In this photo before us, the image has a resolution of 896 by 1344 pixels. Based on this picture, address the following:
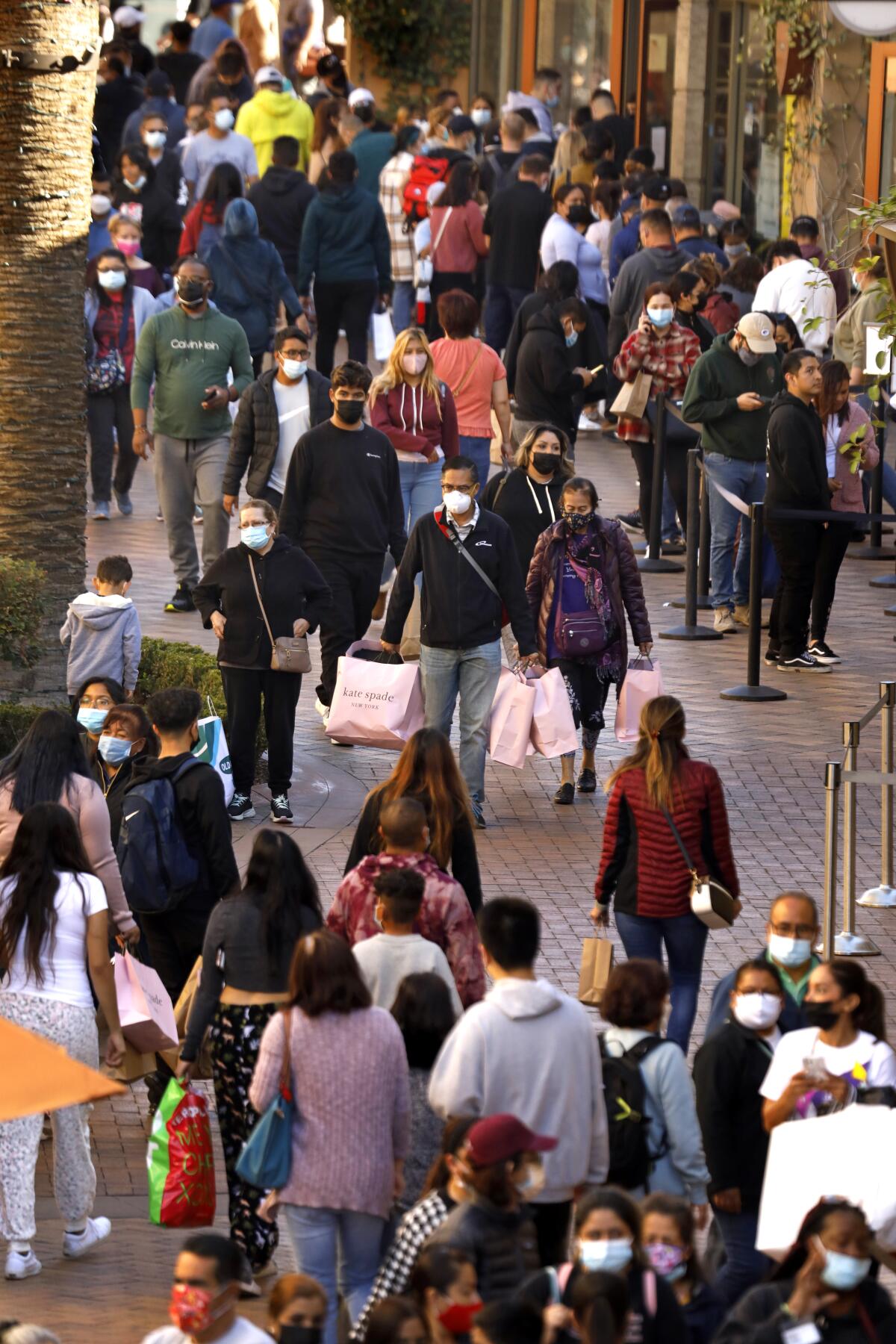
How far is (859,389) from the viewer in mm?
18641

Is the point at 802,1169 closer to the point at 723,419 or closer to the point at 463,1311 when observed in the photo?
the point at 463,1311

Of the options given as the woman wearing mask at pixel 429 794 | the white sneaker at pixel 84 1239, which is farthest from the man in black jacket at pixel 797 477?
the white sneaker at pixel 84 1239

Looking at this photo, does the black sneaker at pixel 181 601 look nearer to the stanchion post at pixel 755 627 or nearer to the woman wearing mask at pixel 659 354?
the woman wearing mask at pixel 659 354

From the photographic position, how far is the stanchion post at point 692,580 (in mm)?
15188

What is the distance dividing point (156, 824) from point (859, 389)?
447 inches

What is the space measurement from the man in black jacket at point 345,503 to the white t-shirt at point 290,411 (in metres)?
0.94

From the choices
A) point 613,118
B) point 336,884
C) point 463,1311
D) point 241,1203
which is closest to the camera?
point 463,1311

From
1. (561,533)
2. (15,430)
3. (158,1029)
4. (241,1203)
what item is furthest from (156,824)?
(15,430)

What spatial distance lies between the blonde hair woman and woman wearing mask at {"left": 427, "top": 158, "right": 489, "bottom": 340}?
28.0ft

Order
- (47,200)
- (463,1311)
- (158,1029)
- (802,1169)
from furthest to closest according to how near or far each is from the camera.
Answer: (47,200) < (158,1029) < (802,1169) < (463,1311)

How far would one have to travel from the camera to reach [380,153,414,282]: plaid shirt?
79.4 feet

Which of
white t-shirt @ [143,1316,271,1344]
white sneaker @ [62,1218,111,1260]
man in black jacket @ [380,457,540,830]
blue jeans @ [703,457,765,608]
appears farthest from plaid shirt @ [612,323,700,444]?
white t-shirt @ [143,1316,271,1344]

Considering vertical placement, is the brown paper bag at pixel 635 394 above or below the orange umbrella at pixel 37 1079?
above

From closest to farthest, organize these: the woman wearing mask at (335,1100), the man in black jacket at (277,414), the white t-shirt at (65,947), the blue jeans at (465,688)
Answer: the woman wearing mask at (335,1100), the white t-shirt at (65,947), the blue jeans at (465,688), the man in black jacket at (277,414)
